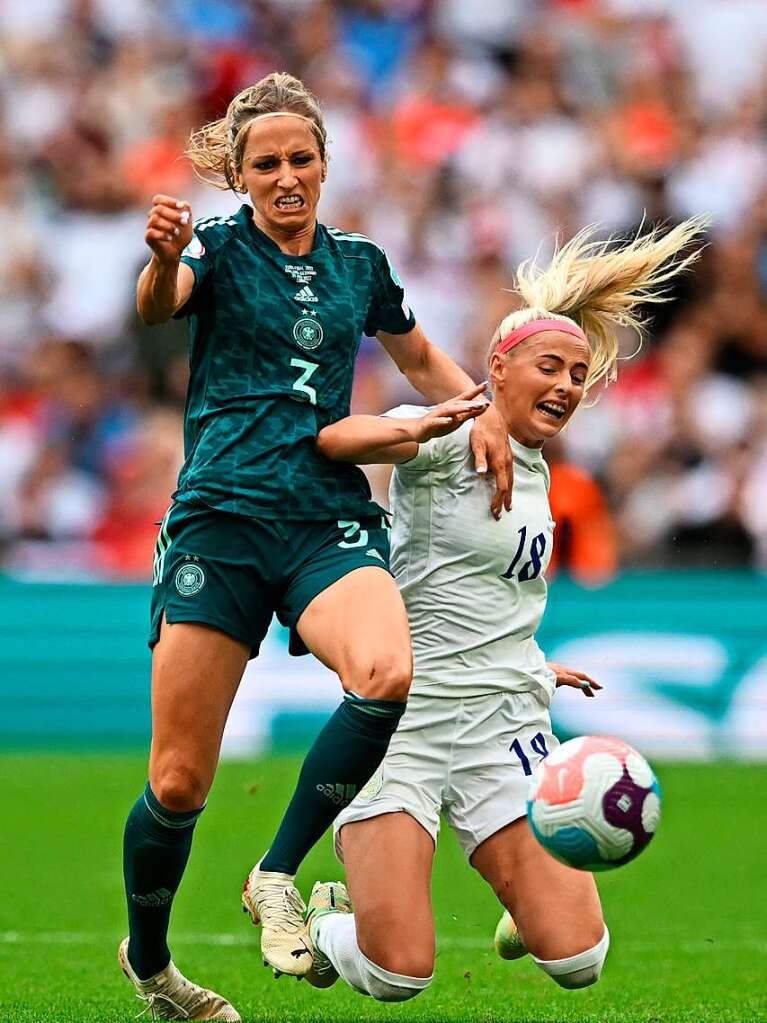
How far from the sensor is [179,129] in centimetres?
1438

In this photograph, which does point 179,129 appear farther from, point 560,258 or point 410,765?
point 410,765

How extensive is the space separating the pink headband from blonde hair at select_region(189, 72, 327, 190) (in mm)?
796

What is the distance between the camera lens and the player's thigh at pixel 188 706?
5.02 m

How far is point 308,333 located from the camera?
17.1ft

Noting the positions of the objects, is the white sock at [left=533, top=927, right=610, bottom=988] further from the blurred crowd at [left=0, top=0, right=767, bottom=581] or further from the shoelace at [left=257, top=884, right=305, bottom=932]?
the blurred crowd at [left=0, top=0, right=767, bottom=581]

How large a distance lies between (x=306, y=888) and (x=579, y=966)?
291 centimetres

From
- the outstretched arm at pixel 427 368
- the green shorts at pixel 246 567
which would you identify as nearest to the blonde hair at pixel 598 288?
the outstretched arm at pixel 427 368

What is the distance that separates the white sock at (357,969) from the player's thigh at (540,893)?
34cm

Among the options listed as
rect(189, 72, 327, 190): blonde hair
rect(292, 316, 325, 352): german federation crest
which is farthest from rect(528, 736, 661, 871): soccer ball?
rect(189, 72, 327, 190): blonde hair

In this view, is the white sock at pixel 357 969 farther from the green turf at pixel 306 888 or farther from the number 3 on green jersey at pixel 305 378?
the number 3 on green jersey at pixel 305 378

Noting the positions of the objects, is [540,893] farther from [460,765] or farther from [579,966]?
[460,765]

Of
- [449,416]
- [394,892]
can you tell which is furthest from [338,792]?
[449,416]

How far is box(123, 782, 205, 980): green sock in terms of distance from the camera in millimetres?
5195

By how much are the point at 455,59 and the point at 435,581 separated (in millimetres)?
9907
